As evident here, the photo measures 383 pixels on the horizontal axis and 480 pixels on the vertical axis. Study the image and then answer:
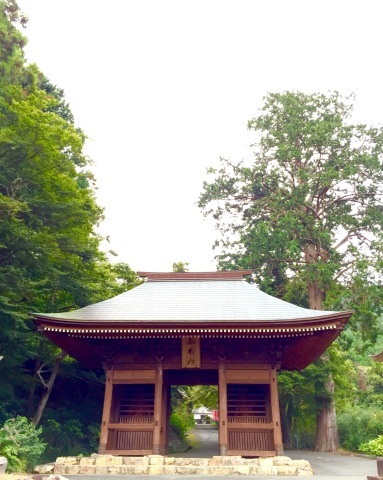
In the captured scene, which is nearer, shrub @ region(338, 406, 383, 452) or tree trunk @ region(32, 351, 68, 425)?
tree trunk @ region(32, 351, 68, 425)

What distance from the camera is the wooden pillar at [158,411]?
1374 cm

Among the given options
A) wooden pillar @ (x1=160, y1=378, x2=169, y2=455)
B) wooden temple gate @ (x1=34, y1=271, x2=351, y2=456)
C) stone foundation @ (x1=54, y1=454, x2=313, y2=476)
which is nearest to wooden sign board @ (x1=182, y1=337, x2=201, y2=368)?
wooden temple gate @ (x1=34, y1=271, x2=351, y2=456)

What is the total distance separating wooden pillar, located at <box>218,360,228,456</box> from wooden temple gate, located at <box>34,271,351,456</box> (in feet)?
0.10

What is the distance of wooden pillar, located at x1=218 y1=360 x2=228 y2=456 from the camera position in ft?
44.5

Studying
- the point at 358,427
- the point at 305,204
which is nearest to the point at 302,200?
the point at 305,204

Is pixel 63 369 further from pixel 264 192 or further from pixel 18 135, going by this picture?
pixel 264 192

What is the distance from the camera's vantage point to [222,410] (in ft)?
45.6

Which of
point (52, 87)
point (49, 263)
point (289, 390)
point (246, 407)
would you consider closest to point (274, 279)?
point (289, 390)

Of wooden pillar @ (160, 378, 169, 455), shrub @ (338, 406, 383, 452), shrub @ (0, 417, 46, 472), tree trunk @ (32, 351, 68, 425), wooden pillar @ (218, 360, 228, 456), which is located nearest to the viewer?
shrub @ (0, 417, 46, 472)

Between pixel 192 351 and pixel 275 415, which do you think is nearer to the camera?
pixel 275 415

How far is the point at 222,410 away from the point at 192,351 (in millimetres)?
2013

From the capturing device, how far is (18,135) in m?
15.6

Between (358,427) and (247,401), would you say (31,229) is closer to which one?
(247,401)

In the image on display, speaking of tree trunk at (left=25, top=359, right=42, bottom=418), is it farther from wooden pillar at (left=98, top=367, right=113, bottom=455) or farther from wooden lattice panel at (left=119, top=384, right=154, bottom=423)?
wooden pillar at (left=98, top=367, right=113, bottom=455)
